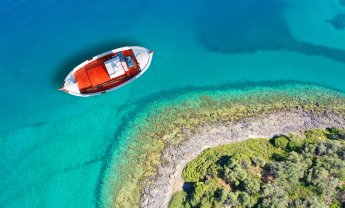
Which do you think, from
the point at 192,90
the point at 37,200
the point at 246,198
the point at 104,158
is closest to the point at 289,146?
the point at 246,198

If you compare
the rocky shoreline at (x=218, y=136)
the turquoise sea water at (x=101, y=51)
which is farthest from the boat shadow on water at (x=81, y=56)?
the rocky shoreline at (x=218, y=136)

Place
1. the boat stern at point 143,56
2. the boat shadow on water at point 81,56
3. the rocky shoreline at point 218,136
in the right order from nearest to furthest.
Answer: the rocky shoreline at point 218,136, the boat stern at point 143,56, the boat shadow on water at point 81,56

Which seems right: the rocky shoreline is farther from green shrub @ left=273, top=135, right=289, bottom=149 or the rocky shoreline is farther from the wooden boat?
the wooden boat

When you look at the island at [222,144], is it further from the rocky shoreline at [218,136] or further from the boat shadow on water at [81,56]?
the boat shadow on water at [81,56]

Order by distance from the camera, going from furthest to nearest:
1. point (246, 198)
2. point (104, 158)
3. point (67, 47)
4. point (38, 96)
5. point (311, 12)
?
A: point (311, 12)
point (67, 47)
point (38, 96)
point (104, 158)
point (246, 198)

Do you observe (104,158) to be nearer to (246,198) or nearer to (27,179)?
(27,179)

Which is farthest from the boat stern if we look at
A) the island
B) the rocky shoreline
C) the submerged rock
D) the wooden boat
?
the submerged rock

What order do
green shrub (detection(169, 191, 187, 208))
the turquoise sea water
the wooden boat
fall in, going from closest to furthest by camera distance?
green shrub (detection(169, 191, 187, 208))
the turquoise sea water
the wooden boat
